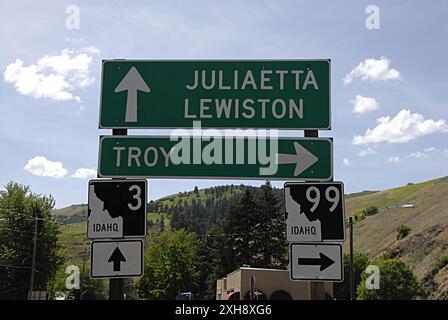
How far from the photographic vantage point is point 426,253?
3615 inches

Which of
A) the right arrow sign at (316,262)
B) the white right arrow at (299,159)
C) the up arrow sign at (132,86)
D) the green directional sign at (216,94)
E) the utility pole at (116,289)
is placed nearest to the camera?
the right arrow sign at (316,262)

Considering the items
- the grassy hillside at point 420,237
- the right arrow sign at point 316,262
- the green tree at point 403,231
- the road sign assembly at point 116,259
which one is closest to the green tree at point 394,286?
the grassy hillside at point 420,237

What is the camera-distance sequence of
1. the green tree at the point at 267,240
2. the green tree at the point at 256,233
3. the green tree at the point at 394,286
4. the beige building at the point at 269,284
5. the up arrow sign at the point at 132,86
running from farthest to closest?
1. the green tree at the point at 256,233
2. the green tree at the point at 267,240
3. the green tree at the point at 394,286
4. the beige building at the point at 269,284
5. the up arrow sign at the point at 132,86

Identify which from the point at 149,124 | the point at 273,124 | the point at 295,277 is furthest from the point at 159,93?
the point at 295,277

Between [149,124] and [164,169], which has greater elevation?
[149,124]

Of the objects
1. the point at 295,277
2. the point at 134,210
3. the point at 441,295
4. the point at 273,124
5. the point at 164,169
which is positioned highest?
the point at 273,124

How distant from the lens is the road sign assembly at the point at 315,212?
7.27 m

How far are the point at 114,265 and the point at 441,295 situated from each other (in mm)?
70103

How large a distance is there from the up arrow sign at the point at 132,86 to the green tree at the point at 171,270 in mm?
76923

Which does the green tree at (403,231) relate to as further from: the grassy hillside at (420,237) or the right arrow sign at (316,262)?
the right arrow sign at (316,262)

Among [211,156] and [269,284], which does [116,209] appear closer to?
[211,156]

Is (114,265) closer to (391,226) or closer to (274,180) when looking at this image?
(274,180)

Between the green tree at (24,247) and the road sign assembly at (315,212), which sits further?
the green tree at (24,247)

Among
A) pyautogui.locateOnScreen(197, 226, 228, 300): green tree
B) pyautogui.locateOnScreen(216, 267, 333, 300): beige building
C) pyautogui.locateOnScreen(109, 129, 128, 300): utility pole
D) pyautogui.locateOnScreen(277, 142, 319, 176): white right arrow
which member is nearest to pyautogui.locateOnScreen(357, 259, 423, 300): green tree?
pyautogui.locateOnScreen(216, 267, 333, 300): beige building
